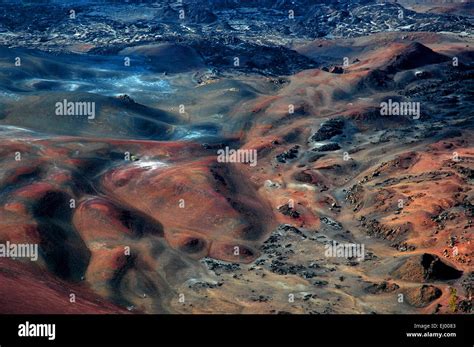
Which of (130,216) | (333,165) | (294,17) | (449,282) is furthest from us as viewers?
(294,17)

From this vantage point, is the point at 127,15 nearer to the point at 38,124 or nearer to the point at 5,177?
the point at 38,124

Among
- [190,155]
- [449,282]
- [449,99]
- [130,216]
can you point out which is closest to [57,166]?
[130,216]

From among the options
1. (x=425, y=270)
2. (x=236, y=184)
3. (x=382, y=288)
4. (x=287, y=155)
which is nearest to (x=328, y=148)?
(x=287, y=155)

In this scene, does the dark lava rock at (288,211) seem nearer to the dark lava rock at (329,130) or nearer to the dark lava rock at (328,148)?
the dark lava rock at (328,148)

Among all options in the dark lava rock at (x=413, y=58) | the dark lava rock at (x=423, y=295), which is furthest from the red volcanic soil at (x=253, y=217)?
the dark lava rock at (x=413, y=58)

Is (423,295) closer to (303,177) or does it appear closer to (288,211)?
(288,211)
